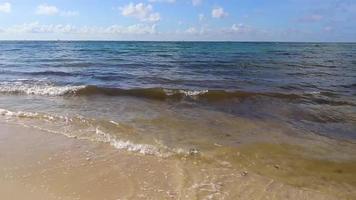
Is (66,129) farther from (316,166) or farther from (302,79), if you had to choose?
(302,79)

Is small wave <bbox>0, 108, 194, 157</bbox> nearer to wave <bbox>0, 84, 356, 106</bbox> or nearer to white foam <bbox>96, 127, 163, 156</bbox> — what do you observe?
white foam <bbox>96, 127, 163, 156</bbox>

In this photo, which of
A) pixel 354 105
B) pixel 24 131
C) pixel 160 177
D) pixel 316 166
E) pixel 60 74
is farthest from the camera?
pixel 60 74

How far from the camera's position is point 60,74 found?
23.5 metres

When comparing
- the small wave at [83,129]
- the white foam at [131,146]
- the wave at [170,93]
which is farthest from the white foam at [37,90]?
the white foam at [131,146]

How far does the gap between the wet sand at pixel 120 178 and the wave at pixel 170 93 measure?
7880 millimetres

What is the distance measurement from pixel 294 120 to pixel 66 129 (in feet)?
20.7

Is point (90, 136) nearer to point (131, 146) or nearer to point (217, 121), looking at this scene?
point (131, 146)

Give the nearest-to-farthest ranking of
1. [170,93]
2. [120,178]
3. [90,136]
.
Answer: [120,178] → [90,136] → [170,93]

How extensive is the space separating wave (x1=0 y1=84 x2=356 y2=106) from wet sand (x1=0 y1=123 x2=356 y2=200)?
7.88 meters

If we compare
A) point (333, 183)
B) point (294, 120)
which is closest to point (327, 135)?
point (294, 120)

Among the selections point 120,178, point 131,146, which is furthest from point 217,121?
point 120,178

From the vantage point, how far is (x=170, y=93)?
15.6 meters

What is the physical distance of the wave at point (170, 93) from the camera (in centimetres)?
1494

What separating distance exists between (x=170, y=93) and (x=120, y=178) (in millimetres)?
9869
